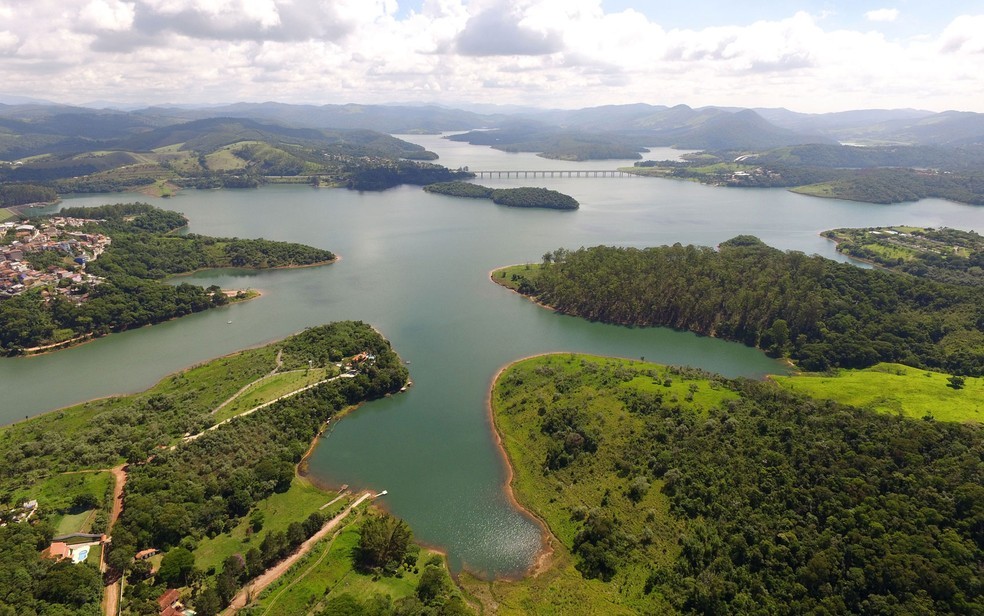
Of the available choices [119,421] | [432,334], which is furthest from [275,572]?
[432,334]

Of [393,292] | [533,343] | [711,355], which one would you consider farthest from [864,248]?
[393,292]

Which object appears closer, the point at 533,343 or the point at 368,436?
the point at 368,436

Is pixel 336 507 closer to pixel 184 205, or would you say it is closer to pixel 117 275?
pixel 117 275

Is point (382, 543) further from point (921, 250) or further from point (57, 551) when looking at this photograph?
point (921, 250)

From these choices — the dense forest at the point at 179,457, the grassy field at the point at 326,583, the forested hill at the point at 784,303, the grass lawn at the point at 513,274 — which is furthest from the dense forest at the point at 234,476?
the grass lawn at the point at 513,274

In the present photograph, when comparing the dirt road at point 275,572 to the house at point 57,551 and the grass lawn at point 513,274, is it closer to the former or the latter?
the house at point 57,551

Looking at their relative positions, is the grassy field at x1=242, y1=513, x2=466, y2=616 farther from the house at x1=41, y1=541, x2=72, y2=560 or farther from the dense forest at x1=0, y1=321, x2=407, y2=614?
the house at x1=41, y1=541, x2=72, y2=560
